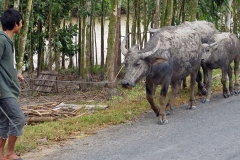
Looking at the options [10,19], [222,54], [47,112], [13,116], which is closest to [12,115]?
[13,116]

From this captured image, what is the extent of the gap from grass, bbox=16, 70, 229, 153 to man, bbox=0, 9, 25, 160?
107 centimetres

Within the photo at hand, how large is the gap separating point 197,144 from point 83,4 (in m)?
10.2

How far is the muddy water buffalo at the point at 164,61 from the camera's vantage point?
26.6 ft

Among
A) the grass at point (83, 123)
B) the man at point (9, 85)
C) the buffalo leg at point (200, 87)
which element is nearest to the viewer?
the man at point (9, 85)

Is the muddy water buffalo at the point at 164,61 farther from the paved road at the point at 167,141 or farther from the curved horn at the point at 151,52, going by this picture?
the paved road at the point at 167,141

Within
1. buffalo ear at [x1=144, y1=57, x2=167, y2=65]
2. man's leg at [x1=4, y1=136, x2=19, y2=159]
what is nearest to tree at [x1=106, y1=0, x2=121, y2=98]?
buffalo ear at [x1=144, y1=57, x2=167, y2=65]

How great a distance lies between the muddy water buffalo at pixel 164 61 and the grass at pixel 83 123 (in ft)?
2.30

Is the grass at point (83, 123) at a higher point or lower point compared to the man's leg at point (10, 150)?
lower

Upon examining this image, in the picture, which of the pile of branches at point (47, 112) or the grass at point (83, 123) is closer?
the grass at point (83, 123)

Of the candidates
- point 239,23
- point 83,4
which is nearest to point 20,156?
point 83,4

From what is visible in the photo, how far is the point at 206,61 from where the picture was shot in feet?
34.4

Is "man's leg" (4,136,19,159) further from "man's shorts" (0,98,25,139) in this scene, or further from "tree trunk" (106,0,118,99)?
"tree trunk" (106,0,118,99)

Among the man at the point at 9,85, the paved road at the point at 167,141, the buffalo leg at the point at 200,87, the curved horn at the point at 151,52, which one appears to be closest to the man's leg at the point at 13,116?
the man at the point at 9,85

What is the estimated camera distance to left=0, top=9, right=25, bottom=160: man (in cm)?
552
